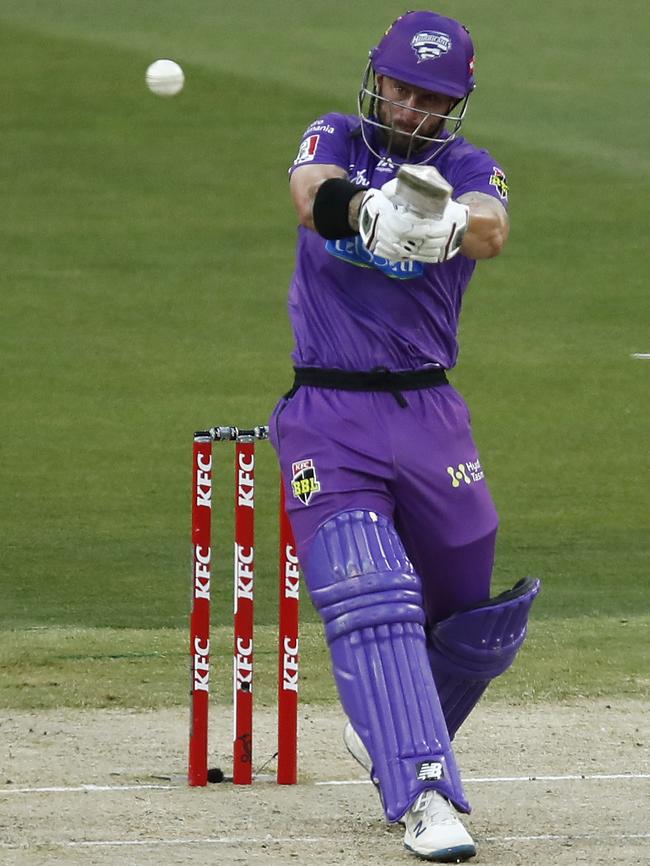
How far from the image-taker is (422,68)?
485 cm

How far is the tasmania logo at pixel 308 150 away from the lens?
16.0ft

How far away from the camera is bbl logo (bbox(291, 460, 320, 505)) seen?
4812 mm

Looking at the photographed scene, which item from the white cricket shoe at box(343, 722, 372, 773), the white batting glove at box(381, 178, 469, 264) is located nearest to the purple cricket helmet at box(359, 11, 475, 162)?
the white batting glove at box(381, 178, 469, 264)

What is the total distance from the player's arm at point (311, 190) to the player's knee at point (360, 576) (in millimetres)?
707

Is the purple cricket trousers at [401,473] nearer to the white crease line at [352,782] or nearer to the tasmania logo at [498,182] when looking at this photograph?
the tasmania logo at [498,182]

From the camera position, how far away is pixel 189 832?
5000 mm

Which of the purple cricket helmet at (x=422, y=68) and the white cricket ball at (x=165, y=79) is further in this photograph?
the white cricket ball at (x=165, y=79)

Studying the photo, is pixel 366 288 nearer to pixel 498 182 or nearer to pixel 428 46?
pixel 498 182

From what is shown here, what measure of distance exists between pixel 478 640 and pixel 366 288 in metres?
0.94

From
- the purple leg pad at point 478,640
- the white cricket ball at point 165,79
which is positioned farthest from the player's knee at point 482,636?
the white cricket ball at point 165,79

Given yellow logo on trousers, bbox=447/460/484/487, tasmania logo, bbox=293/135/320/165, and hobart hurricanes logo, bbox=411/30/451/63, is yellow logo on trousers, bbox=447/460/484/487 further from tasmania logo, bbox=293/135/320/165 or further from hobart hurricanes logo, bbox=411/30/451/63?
hobart hurricanes logo, bbox=411/30/451/63

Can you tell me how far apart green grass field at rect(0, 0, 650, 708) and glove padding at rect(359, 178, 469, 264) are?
2.81 metres

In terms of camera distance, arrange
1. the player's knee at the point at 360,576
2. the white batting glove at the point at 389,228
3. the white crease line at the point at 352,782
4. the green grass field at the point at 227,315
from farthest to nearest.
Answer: the green grass field at the point at 227,315 → the white crease line at the point at 352,782 → the player's knee at the point at 360,576 → the white batting glove at the point at 389,228

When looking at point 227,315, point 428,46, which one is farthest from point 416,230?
point 227,315
